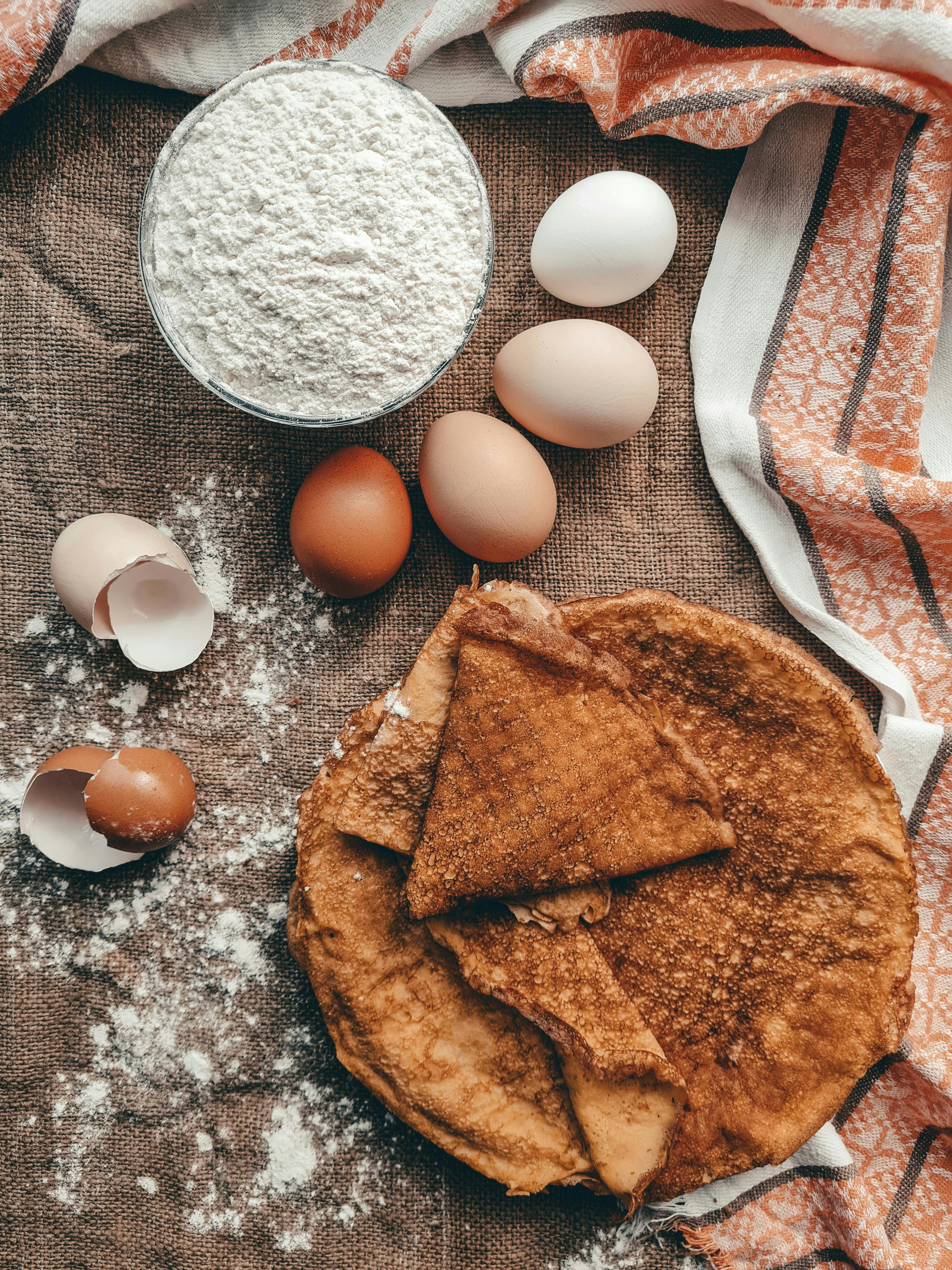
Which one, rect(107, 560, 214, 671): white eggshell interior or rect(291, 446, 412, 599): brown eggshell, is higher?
rect(291, 446, 412, 599): brown eggshell

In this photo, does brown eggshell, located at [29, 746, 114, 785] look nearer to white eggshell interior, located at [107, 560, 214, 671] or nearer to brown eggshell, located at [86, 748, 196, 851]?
brown eggshell, located at [86, 748, 196, 851]

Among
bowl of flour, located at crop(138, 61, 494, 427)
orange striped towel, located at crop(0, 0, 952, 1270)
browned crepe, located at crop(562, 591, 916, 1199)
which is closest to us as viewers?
bowl of flour, located at crop(138, 61, 494, 427)

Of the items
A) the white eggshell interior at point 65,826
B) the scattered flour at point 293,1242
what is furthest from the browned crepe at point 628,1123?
the white eggshell interior at point 65,826

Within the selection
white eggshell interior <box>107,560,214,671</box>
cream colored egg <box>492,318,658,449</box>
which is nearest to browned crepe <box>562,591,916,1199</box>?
cream colored egg <box>492,318,658,449</box>

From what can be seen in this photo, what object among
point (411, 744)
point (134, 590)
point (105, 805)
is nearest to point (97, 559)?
point (134, 590)

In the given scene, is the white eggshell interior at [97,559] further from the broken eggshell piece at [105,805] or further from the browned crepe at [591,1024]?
the browned crepe at [591,1024]

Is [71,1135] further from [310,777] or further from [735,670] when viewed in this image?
[735,670]

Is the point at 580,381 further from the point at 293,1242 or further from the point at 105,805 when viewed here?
the point at 293,1242
